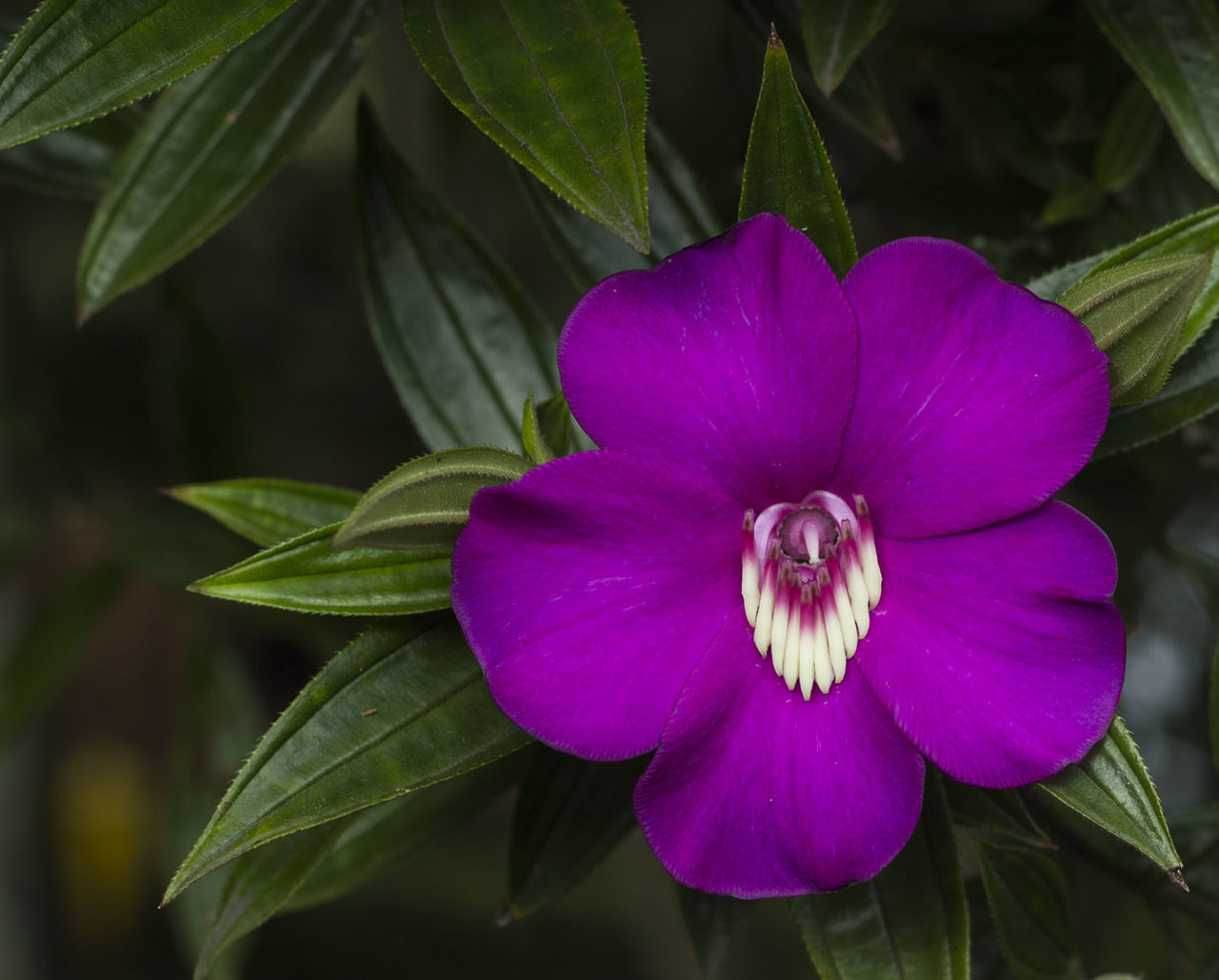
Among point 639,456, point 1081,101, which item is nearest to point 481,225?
point 1081,101

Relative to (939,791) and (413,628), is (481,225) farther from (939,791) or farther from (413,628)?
(939,791)

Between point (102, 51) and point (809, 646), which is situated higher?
point (102, 51)

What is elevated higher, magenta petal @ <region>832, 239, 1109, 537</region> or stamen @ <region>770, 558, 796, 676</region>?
magenta petal @ <region>832, 239, 1109, 537</region>

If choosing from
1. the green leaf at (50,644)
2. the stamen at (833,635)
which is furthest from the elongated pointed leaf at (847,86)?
the green leaf at (50,644)

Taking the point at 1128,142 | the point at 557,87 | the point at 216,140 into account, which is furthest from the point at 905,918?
the point at 216,140

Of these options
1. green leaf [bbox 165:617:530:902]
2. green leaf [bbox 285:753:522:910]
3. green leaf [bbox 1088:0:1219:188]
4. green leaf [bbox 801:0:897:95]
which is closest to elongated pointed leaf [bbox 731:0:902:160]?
green leaf [bbox 801:0:897:95]

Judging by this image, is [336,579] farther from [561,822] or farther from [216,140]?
[216,140]

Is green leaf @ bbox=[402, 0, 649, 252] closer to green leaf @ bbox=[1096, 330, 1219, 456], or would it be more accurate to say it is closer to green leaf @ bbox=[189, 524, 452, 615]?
green leaf @ bbox=[189, 524, 452, 615]

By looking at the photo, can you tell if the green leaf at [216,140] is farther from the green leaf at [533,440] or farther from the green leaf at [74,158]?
the green leaf at [533,440]
